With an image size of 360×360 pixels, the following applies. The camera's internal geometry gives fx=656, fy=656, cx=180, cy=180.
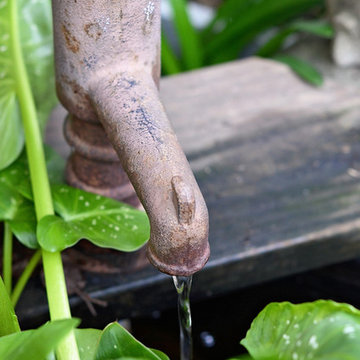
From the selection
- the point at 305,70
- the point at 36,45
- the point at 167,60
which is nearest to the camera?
the point at 36,45

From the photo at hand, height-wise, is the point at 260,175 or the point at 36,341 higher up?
the point at 36,341

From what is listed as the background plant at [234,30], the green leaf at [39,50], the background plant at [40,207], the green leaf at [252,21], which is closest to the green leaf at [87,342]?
the background plant at [40,207]

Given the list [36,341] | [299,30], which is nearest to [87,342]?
[36,341]

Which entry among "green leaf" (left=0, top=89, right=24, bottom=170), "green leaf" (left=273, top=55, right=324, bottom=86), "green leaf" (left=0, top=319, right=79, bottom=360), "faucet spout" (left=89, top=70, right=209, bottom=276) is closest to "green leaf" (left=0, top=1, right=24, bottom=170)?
"green leaf" (left=0, top=89, right=24, bottom=170)

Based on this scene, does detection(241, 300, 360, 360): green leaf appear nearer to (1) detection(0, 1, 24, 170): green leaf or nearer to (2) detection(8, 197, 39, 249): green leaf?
(2) detection(8, 197, 39, 249): green leaf

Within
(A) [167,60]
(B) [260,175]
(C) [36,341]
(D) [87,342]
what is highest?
(C) [36,341]

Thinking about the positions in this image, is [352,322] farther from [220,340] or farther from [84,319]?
[220,340]

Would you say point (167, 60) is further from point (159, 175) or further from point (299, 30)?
point (159, 175)
